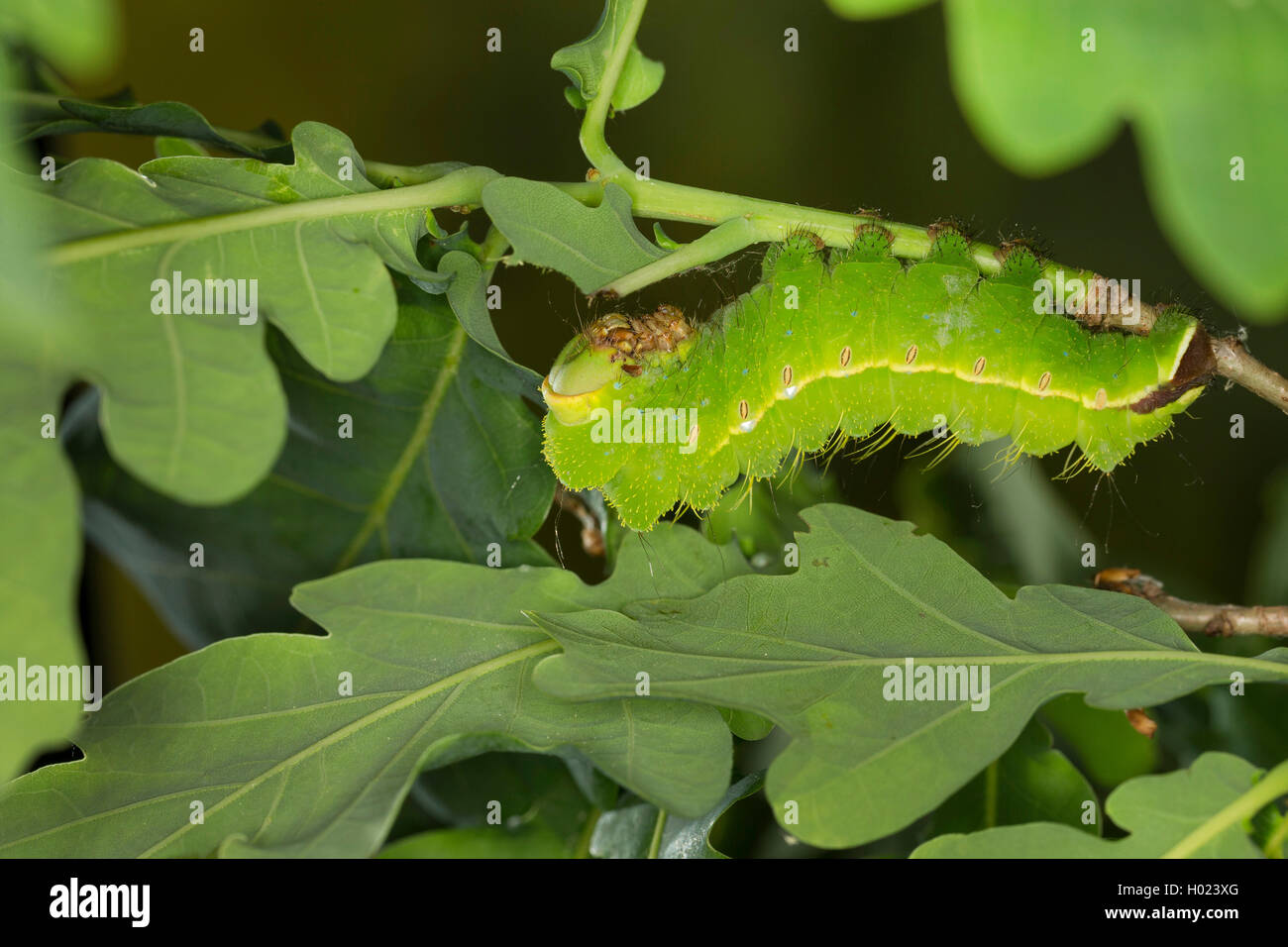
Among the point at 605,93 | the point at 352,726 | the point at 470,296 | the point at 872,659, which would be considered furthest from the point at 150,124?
the point at 872,659

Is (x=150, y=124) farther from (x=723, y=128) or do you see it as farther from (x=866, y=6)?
(x=723, y=128)

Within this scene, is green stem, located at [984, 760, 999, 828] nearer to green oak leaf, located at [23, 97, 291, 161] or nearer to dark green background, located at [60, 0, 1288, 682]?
green oak leaf, located at [23, 97, 291, 161]

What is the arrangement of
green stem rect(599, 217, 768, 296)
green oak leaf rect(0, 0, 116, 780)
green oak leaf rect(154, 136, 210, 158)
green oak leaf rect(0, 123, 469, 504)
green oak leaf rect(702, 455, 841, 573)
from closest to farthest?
green oak leaf rect(0, 0, 116, 780) < green oak leaf rect(0, 123, 469, 504) < green stem rect(599, 217, 768, 296) < green oak leaf rect(154, 136, 210, 158) < green oak leaf rect(702, 455, 841, 573)

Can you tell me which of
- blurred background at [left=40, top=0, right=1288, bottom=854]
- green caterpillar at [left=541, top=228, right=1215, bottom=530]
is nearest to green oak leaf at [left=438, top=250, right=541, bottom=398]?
green caterpillar at [left=541, top=228, right=1215, bottom=530]

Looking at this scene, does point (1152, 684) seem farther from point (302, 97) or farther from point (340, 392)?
point (302, 97)

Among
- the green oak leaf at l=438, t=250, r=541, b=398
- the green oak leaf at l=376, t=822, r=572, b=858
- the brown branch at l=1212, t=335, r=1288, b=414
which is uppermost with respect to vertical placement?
the green oak leaf at l=438, t=250, r=541, b=398

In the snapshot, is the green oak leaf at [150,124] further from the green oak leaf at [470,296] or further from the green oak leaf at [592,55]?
the green oak leaf at [592,55]

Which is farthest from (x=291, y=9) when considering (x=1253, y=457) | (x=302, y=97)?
(x=1253, y=457)
